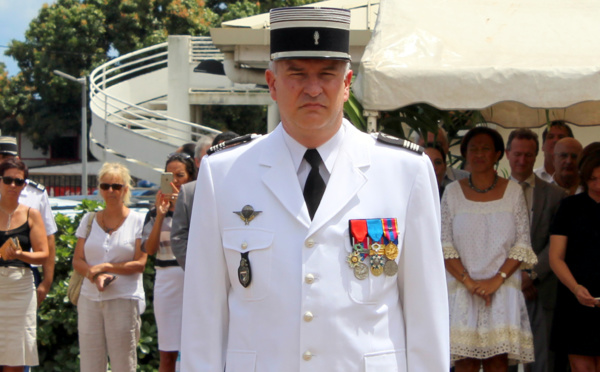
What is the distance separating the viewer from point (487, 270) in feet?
16.6

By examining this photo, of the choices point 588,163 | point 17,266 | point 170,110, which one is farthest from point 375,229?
point 170,110

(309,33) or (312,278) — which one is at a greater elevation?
(309,33)

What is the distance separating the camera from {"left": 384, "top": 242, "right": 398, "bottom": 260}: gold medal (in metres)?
2.48

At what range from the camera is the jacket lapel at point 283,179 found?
2500mm

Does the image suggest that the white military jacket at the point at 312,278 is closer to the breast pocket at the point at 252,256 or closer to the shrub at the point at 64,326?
the breast pocket at the point at 252,256

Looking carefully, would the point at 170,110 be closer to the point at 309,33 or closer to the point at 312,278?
the point at 309,33

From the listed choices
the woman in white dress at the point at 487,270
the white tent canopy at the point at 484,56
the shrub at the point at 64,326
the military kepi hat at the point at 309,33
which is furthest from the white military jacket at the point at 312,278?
the shrub at the point at 64,326

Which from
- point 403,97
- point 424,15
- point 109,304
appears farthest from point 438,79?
point 109,304

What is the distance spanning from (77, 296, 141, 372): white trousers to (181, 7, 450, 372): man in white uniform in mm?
3543

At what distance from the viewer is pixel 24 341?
20.2 feet

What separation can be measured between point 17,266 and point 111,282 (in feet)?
2.75

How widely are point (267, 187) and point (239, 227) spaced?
0.15 metres

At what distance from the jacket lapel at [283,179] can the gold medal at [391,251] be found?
250 mm

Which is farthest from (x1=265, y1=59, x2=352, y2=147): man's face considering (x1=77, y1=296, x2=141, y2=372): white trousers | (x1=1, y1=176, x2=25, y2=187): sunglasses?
(x1=1, y1=176, x2=25, y2=187): sunglasses
